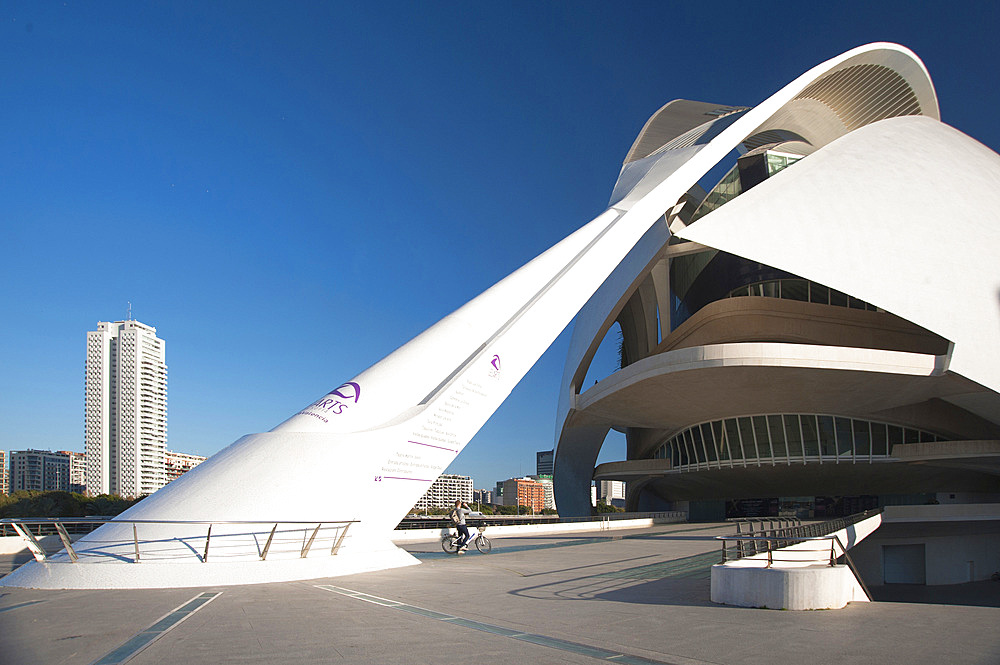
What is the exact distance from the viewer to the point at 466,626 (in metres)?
5.36

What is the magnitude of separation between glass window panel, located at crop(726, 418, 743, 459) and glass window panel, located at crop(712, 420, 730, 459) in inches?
6.2

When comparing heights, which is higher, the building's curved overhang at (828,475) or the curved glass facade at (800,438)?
the curved glass facade at (800,438)

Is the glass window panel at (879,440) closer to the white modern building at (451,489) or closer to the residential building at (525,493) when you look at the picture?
the residential building at (525,493)

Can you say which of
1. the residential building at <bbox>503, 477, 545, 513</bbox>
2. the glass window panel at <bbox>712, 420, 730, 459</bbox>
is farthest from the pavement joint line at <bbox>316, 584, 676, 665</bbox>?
the residential building at <bbox>503, 477, 545, 513</bbox>

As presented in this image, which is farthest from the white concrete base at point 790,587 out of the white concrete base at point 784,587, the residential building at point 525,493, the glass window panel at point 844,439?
the residential building at point 525,493

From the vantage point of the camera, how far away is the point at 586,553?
1333 cm

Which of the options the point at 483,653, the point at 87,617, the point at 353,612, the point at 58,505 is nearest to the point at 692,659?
the point at 483,653

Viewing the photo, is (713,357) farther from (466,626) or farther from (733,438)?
(466,626)

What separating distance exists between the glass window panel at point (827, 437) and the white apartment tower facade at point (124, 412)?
8452 cm

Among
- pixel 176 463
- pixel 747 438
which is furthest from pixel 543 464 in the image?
pixel 747 438

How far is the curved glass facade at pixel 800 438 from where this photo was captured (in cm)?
2631

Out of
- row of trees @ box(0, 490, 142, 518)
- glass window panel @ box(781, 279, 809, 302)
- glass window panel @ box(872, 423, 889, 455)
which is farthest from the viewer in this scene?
row of trees @ box(0, 490, 142, 518)

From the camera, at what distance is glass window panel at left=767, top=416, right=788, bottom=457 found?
1071 inches

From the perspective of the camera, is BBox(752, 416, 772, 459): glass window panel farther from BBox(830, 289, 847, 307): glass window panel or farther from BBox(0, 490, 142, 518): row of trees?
BBox(0, 490, 142, 518): row of trees
